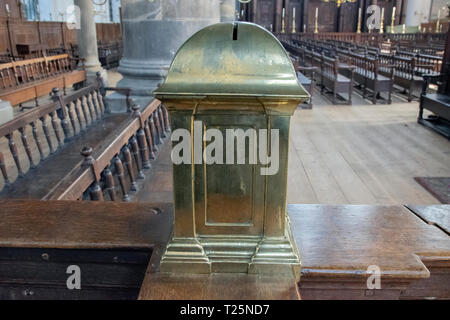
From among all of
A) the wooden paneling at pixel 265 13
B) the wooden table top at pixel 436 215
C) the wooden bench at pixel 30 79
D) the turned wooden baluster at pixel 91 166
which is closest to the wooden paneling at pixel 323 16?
the wooden paneling at pixel 265 13

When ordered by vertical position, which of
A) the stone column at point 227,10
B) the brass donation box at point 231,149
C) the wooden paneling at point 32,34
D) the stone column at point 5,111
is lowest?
the stone column at point 5,111

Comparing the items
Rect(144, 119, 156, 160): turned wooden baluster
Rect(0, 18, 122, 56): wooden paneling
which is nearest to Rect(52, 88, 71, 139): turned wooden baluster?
Rect(144, 119, 156, 160): turned wooden baluster

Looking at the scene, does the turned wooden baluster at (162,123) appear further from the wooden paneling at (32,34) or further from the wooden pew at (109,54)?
the wooden pew at (109,54)

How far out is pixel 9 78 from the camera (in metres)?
6.40

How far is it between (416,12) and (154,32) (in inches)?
864

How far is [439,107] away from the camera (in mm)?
5516

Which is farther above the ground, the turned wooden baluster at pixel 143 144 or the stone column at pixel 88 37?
the stone column at pixel 88 37

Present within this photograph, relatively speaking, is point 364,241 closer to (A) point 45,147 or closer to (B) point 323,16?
(A) point 45,147

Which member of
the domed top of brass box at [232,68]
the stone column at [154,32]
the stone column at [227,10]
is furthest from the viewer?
the stone column at [227,10]

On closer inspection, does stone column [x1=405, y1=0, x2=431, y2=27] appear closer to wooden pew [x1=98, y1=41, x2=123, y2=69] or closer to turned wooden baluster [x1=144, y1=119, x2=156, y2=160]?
wooden pew [x1=98, y1=41, x2=123, y2=69]

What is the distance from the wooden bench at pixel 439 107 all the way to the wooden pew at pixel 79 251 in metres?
5.03

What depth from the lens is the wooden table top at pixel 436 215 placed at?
1.23 metres

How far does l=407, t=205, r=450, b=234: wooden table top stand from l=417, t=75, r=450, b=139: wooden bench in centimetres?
432

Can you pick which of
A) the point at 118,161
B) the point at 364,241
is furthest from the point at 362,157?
the point at 364,241
